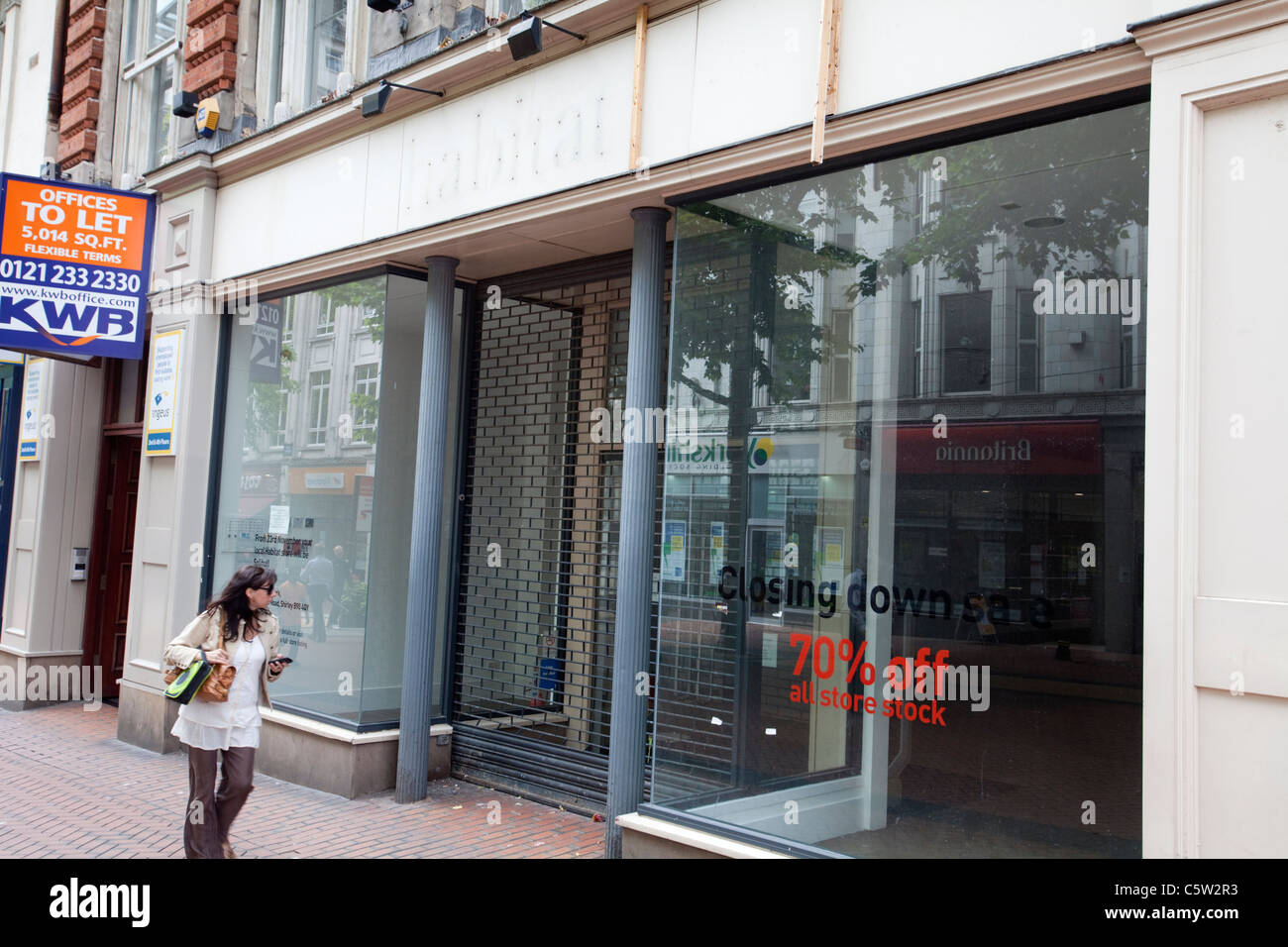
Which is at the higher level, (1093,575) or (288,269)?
(288,269)

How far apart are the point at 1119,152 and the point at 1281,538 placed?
1839mm

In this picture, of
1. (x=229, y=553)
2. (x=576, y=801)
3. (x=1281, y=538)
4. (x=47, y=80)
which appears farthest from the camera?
(x=47, y=80)

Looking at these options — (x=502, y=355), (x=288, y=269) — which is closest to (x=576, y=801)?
(x=502, y=355)

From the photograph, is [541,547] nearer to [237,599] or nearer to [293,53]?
[237,599]

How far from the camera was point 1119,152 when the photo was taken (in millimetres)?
4648

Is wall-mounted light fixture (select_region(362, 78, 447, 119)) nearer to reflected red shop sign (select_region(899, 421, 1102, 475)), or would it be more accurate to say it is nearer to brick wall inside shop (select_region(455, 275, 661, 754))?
brick wall inside shop (select_region(455, 275, 661, 754))

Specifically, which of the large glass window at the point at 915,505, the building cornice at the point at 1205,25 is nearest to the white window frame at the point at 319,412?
the large glass window at the point at 915,505

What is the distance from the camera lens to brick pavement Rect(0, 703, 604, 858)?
6.66 m

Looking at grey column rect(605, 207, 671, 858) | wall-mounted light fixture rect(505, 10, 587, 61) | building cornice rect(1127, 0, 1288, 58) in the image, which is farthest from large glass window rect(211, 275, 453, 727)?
building cornice rect(1127, 0, 1288, 58)

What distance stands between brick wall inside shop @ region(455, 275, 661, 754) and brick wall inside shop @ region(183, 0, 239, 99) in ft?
12.4

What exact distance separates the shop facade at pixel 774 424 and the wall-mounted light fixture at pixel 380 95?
122mm

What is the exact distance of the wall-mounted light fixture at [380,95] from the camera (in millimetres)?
7807

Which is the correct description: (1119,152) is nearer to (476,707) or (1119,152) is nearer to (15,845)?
(476,707)
